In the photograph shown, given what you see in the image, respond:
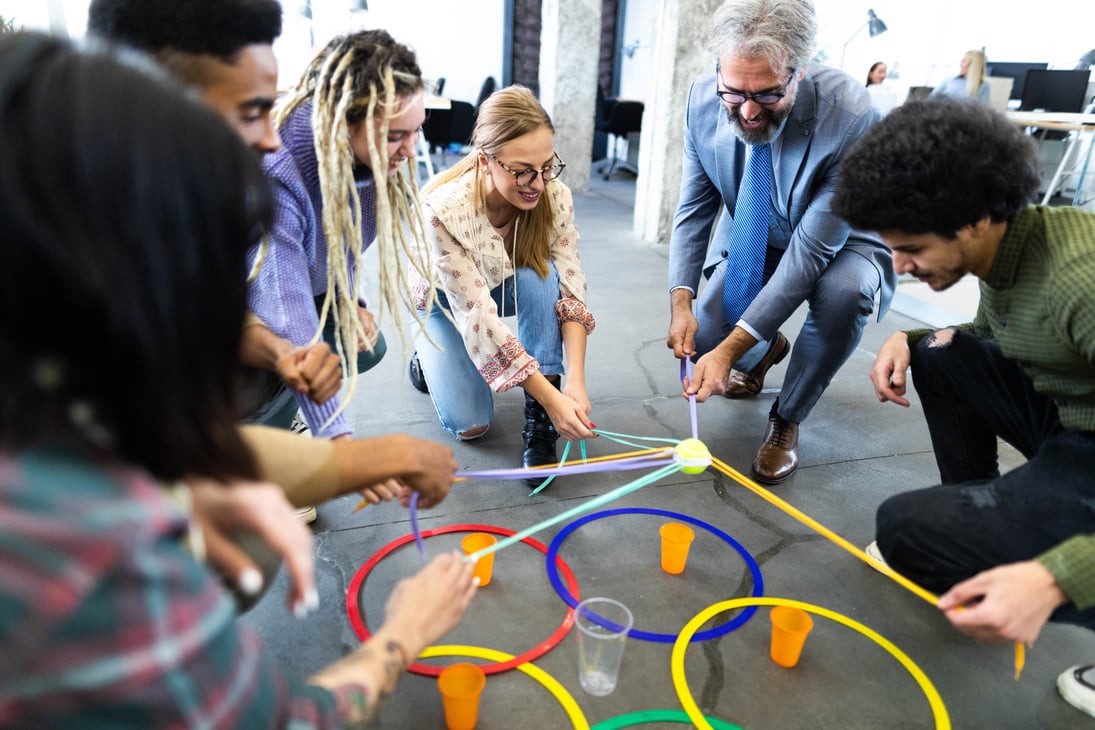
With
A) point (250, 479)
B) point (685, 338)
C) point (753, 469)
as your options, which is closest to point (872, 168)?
point (685, 338)

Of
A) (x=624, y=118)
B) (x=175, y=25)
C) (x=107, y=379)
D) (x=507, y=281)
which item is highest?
(x=175, y=25)

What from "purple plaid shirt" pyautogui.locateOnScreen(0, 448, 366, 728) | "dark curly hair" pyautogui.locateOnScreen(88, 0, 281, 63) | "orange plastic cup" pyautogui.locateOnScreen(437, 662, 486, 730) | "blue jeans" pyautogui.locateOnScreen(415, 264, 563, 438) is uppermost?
"dark curly hair" pyautogui.locateOnScreen(88, 0, 281, 63)

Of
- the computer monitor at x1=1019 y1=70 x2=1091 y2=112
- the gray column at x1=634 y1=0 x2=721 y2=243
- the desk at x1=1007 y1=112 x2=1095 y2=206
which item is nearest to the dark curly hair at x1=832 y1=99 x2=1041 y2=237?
the gray column at x1=634 y1=0 x2=721 y2=243

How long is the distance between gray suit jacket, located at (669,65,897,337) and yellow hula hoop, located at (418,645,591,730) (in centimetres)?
132

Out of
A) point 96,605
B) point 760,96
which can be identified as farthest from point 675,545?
point 96,605

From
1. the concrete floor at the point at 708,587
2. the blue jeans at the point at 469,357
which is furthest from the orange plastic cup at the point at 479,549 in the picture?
the blue jeans at the point at 469,357

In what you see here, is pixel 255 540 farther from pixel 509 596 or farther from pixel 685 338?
pixel 685 338

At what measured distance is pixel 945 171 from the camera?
1.48 meters

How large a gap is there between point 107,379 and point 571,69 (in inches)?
280

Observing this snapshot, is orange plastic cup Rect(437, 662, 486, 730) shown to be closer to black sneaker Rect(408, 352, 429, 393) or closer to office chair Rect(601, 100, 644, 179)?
black sneaker Rect(408, 352, 429, 393)

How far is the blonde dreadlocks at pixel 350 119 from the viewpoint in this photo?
67.7 inches

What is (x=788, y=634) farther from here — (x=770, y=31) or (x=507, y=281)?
(x=770, y=31)

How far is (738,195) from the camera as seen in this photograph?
270cm

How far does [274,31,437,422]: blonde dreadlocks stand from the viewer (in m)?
1.72
